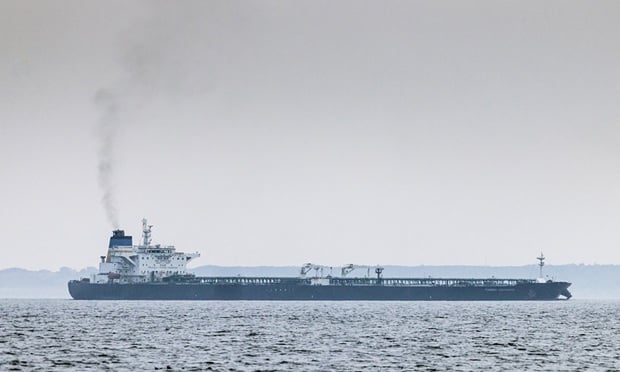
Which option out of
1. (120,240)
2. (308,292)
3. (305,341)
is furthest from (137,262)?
(305,341)

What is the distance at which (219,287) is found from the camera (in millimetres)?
157000

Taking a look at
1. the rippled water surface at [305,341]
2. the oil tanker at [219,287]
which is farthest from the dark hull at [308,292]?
the rippled water surface at [305,341]

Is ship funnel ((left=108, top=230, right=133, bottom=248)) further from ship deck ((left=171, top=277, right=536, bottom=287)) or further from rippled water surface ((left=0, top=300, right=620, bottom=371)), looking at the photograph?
rippled water surface ((left=0, top=300, right=620, bottom=371))

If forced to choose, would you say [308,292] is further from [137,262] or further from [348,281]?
[137,262]

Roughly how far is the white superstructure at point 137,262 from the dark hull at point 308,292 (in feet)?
9.47

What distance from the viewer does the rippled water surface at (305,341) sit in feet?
200

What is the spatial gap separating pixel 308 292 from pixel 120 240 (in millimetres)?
25305

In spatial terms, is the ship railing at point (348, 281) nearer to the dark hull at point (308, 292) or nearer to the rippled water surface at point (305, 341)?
the dark hull at point (308, 292)

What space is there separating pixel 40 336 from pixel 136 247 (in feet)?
266

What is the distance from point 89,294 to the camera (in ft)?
519

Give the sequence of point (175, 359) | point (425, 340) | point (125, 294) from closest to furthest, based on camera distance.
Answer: point (175, 359) < point (425, 340) < point (125, 294)

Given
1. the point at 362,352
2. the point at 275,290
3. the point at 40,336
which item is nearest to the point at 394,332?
the point at 362,352

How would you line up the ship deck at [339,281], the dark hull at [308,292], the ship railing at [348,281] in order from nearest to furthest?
the dark hull at [308,292] → the ship deck at [339,281] → the ship railing at [348,281]

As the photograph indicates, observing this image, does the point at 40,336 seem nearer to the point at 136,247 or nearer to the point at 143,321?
the point at 143,321
